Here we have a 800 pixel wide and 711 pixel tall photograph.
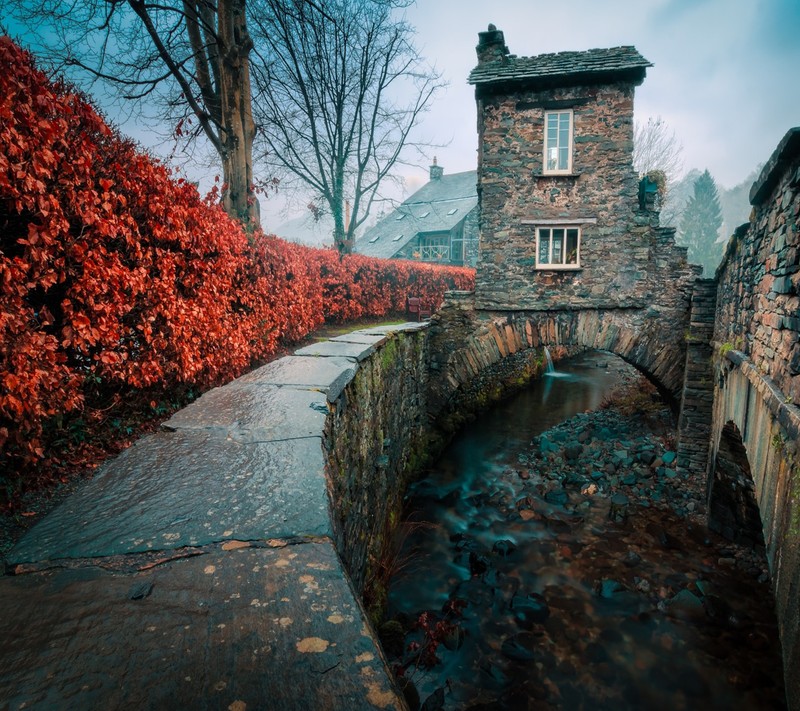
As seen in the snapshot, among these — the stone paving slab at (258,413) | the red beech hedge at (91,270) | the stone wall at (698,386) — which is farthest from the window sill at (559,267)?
the stone paving slab at (258,413)

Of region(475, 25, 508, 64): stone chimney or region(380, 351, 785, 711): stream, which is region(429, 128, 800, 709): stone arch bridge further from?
region(475, 25, 508, 64): stone chimney

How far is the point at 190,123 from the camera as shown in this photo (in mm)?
8969

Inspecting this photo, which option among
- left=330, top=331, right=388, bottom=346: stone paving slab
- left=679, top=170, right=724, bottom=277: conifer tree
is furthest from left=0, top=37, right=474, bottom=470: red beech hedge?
left=679, top=170, right=724, bottom=277: conifer tree

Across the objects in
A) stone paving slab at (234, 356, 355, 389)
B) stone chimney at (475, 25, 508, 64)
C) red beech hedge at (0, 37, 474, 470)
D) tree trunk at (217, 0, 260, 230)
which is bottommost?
stone paving slab at (234, 356, 355, 389)

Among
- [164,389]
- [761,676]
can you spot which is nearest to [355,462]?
[164,389]

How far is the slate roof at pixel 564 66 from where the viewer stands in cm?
816

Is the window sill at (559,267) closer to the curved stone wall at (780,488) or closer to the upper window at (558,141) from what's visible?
the upper window at (558,141)

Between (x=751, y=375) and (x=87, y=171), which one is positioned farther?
(x=751, y=375)

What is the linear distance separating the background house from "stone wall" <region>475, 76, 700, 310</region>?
674 inches

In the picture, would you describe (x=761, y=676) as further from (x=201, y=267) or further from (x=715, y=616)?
(x=201, y=267)

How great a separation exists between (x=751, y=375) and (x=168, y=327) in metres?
5.02

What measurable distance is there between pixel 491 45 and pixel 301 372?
9325mm

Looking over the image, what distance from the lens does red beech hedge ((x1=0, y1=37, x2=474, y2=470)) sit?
2.29 metres

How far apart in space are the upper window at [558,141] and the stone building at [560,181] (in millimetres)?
21
